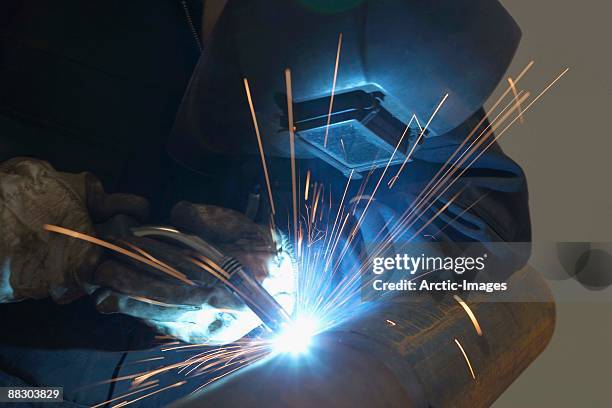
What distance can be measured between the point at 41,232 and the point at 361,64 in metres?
0.55

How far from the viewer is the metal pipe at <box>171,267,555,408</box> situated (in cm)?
48

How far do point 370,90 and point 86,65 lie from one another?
60cm

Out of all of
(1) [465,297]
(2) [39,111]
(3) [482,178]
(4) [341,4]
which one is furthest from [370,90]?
(2) [39,111]

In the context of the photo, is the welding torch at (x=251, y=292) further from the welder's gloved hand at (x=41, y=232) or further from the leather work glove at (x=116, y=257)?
the welder's gloved hand at (x=41, y=232)

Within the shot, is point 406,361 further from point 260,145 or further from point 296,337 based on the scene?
point 260,145

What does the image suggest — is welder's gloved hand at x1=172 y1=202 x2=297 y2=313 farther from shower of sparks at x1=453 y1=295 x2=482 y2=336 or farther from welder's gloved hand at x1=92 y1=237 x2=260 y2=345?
shower of sparks at x1=453 y1=295 x2=482 y2=336

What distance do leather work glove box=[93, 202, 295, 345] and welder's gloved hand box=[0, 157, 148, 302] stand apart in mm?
48

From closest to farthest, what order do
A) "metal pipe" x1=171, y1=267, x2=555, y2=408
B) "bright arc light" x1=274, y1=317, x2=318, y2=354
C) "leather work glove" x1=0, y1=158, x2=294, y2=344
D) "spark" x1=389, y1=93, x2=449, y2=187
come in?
"metal pipe" x1=171, y1=267, x2=555, y2=408 < "bright arc light" x1=274, y1=317, x2=318, y2=354 < "leather work glove" x1=0, y1=158, x2=294, y2=344 < "spark" x1=389, y1=93, x2=449, y2=187

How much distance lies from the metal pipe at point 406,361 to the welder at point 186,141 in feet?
0.54

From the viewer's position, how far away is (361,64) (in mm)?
778

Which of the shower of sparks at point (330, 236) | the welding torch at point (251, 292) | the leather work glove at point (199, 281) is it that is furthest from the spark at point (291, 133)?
the welding torch at point (251, 292)

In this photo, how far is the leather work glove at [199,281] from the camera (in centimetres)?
70

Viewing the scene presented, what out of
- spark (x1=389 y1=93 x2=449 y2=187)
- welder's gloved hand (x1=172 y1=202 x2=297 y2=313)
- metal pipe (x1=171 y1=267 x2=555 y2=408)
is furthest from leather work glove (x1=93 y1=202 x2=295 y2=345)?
spark (x1=389 y1=93 x2=449 y2=187)

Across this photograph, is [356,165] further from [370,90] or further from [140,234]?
[140,234]
